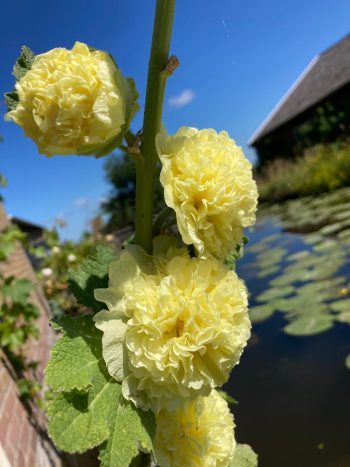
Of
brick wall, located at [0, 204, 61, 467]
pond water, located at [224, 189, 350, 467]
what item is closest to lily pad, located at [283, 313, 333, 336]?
pond water, located at [224, 189, 350, 467]

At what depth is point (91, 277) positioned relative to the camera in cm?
86

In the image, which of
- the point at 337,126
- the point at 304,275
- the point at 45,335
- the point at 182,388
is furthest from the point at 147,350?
the point at 337,126

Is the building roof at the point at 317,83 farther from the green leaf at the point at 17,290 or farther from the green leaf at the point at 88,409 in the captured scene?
the green leaf at the point at 88,409

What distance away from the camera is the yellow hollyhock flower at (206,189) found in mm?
666

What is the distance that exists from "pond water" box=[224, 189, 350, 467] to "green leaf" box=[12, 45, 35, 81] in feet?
8.72

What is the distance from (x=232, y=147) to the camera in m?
0.74

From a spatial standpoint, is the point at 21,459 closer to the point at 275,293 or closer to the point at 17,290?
the point at 17,290

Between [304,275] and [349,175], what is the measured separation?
7065mm

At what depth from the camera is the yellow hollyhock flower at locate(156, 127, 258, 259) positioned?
0.67 meters

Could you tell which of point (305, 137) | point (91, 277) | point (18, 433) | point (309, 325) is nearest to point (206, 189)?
point (91, 277)

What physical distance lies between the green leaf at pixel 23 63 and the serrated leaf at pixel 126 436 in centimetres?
58

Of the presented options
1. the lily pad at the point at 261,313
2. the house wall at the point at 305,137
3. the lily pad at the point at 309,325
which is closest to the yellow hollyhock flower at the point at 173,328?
the lily pad at the point at 309,325

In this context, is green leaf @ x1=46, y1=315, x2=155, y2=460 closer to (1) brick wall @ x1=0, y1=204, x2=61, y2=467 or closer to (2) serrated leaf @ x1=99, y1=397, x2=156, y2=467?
(2) serrated leaf @ x1=99, y1=397, x2=156, y2=467

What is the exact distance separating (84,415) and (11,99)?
55 centimetres
